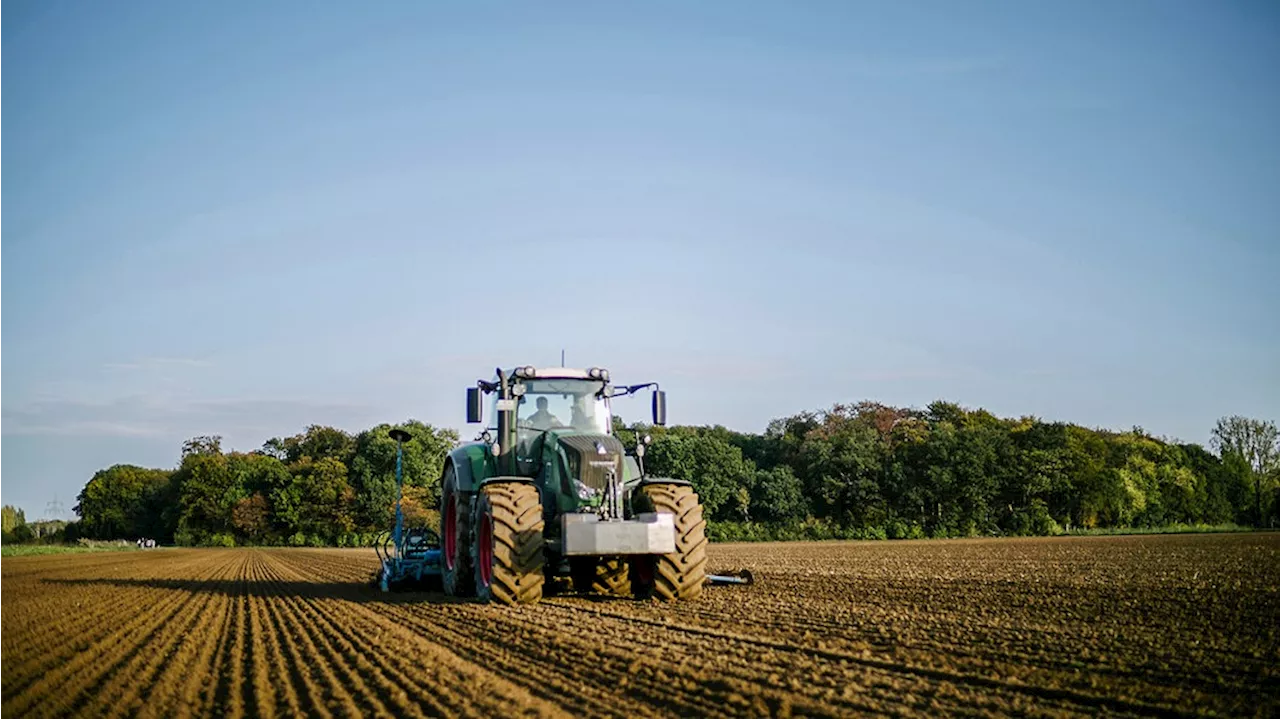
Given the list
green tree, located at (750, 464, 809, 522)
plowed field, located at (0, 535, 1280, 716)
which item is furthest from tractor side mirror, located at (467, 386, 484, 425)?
green tree, located at (750, 464, 809, 522)

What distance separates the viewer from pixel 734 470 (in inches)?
2470

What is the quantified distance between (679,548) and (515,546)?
2.06m

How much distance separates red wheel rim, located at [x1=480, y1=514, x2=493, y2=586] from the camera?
12992 mm

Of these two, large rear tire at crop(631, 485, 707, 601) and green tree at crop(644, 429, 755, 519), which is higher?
green tree at crop(644, 429, 755, 519)

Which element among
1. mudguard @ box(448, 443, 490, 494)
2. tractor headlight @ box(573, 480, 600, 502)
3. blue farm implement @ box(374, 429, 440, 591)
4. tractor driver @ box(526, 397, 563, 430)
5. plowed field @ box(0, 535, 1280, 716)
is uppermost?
tractor driver @ box(526, 397, 563, 430)

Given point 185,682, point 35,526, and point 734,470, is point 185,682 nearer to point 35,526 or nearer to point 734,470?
point 734,470

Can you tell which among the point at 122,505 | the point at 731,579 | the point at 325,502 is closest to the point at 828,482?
the point at 325,502

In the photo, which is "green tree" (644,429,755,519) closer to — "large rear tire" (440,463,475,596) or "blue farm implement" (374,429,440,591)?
"blue farm implement" (374,429,440,591)

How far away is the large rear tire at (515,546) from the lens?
12.2m

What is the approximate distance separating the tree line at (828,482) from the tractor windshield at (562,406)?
4334 cm

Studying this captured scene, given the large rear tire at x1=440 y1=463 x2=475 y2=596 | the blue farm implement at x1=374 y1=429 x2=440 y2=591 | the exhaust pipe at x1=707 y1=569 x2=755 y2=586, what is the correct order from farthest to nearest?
1. the blue farm implement at x1=374 y1=429 x2=440 y2=591
2. the exhaust pipe at x1=707 y1=569 x2=755 y2=586
3. the large rear tire at x1=440 y1=463 x2=475 y2=596

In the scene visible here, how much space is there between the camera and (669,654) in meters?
8.32

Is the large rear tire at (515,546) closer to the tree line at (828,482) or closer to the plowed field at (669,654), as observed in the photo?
the plowed field at (669,654)

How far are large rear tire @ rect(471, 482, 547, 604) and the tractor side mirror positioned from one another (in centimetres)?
129
